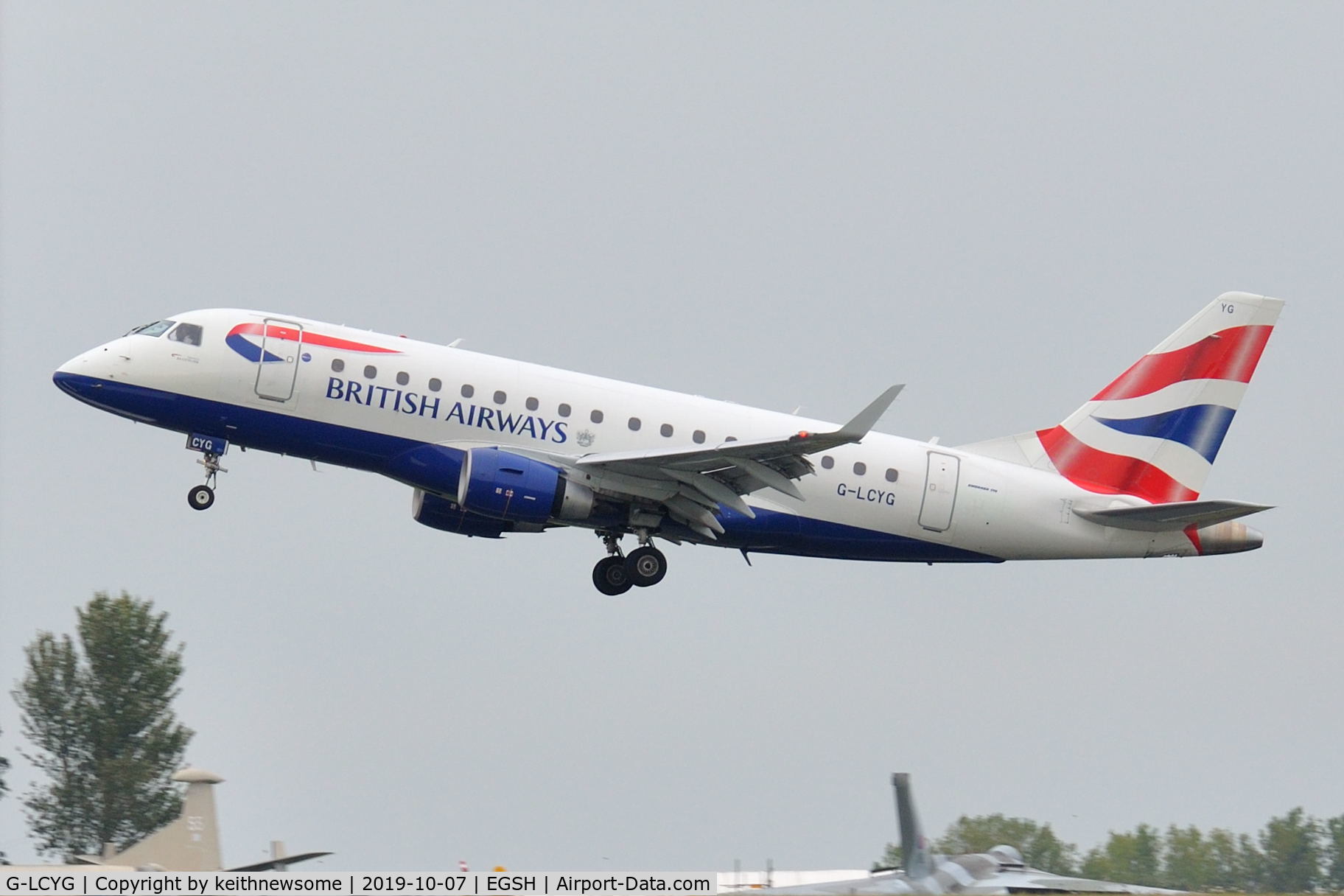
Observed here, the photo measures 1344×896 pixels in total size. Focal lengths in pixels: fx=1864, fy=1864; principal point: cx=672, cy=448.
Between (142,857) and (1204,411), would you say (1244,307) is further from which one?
(142,857)

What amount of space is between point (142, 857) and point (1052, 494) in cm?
2027

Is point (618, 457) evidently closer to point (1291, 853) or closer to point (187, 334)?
point (187, 334)

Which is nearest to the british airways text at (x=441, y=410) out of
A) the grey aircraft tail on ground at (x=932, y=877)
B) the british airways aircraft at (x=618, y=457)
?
the british airways aircraft at (x=618, y=457)

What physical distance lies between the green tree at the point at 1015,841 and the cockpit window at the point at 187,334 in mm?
23110

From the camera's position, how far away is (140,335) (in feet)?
124

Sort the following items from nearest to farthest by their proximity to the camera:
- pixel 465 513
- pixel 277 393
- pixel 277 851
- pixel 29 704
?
pixel 277 851, pixel 277 393, pixel 465 513, pixel 29 704

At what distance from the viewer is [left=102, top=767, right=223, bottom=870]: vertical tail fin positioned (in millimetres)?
35344

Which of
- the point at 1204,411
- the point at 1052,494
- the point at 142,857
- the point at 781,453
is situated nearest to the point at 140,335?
the point at 142,857

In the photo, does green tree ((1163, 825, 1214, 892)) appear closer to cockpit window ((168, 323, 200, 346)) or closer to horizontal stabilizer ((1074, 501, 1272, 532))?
horizontal stabilizer ((1074, 501, 1272, 532))

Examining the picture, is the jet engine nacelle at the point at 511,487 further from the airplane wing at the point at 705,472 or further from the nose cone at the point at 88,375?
the nose cone at the point at 88,375

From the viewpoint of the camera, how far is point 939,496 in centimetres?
3975

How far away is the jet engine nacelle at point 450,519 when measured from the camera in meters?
40.5

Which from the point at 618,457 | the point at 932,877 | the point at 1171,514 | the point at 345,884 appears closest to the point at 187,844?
the point at 345,884

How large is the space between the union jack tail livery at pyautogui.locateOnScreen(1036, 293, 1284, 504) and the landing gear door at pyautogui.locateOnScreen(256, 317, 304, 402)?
1665cm
